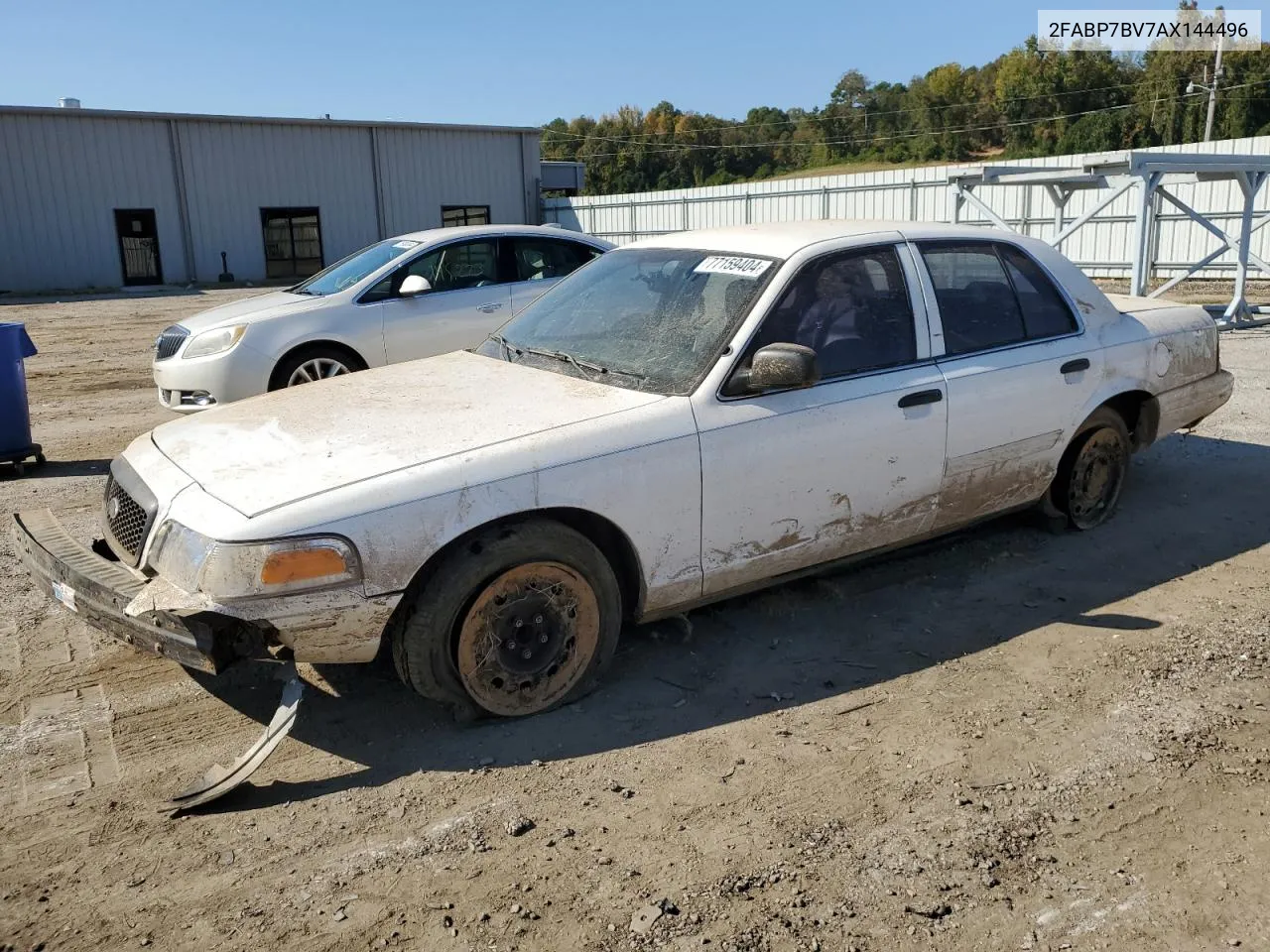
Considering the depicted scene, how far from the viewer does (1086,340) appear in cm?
531

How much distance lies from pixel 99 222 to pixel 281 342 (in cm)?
2601

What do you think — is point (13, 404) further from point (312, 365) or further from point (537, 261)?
point (537, 261)

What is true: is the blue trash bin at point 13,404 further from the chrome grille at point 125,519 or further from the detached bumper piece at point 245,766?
the detached bumper piece at point 245,766

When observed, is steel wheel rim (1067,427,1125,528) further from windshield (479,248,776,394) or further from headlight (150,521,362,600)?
headlight (150,521,362,600)

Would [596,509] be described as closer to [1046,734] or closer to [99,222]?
[1046,734]

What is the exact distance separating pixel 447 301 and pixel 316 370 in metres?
1.22

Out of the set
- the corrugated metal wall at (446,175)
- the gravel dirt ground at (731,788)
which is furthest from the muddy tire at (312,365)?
the corrugated metal wall at (446,175)

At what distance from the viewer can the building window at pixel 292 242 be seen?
33.1 m

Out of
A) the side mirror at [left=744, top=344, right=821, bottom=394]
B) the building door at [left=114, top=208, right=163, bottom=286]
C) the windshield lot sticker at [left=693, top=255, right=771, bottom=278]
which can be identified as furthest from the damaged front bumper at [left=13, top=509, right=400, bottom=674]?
the building door at [left=114, top=208, right=163, bottom=286]

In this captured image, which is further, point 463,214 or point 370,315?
point 463,214

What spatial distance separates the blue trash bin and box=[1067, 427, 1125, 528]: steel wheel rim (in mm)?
6994

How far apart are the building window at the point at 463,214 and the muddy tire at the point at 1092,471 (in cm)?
3186

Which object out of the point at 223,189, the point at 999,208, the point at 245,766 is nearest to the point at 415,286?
the point at 245,766

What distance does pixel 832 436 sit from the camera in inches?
167
